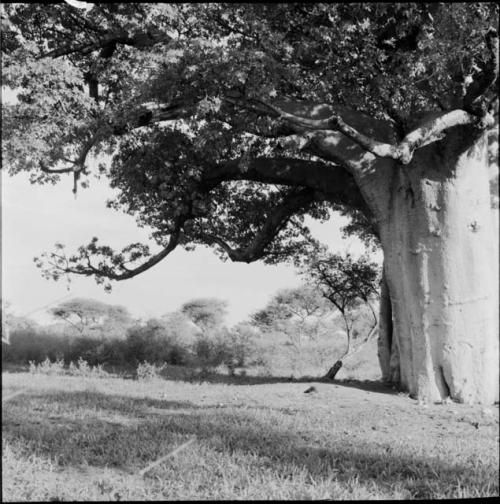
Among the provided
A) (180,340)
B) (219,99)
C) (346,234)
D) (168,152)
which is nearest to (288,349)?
(180,340)

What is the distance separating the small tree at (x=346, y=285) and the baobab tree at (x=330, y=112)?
0.19 meters

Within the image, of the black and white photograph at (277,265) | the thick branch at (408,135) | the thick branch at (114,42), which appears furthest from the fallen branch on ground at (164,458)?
the thick branch at (114,42)

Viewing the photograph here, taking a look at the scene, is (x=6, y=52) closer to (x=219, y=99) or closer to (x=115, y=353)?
(x=219, y=99)

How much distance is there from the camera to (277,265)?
4.07 meters

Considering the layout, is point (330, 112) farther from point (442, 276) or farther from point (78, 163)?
point (78, 163)

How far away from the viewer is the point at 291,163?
5078mm

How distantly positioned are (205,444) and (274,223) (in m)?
2.73

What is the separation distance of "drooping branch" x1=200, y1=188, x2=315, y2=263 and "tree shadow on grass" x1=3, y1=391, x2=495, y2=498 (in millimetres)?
1752

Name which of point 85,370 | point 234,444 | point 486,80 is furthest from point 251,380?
point 486,80

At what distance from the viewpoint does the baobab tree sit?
3209 mm

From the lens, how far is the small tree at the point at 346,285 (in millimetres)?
3891

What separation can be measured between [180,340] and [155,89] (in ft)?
5.85

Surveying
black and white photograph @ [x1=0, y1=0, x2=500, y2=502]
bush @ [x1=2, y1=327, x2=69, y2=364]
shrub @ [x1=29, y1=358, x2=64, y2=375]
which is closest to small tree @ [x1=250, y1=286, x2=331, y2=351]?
black and white photograph @ [x1=0, y1=0, x2=500, y2=502]

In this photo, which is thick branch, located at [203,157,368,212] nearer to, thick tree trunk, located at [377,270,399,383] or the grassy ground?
thick tree trunk, located at [377,270,399,383]
